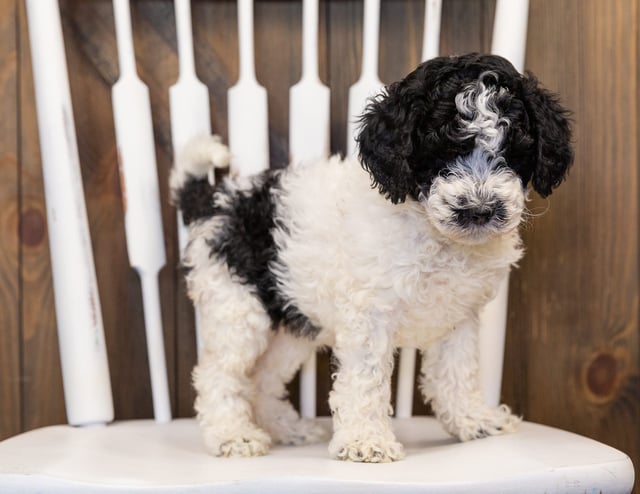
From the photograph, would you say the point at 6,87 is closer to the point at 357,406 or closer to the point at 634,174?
the point at 357,406

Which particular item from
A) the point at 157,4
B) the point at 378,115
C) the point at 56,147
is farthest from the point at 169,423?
the point at 157,4

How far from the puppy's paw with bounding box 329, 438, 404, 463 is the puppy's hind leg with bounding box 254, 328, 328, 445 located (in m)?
0.28

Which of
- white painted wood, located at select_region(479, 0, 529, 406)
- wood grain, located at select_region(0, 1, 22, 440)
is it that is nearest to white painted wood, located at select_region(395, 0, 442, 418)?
white painted wood, located at select_region(479, 0, 529, 406)

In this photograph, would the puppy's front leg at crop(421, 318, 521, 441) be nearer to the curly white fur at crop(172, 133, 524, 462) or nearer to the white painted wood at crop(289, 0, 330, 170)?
the curly white fur at crop(172, 133, 524, 462)

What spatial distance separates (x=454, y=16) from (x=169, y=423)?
102cm

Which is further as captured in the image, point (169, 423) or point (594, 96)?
point (594, 96)

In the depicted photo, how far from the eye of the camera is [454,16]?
170cm

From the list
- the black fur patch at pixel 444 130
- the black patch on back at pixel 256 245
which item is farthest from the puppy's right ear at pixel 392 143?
the black patch on back at pixel 256 245

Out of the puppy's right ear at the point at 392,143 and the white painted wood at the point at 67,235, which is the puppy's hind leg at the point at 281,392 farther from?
the puppy's right ear at the point at 392,143

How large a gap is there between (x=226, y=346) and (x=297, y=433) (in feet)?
0.77

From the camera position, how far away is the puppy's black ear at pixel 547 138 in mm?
1131

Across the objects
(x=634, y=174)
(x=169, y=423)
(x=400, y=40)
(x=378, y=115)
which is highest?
(x=400, y=40)

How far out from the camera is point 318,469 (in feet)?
3.39

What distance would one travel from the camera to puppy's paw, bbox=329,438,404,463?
3.77ft
